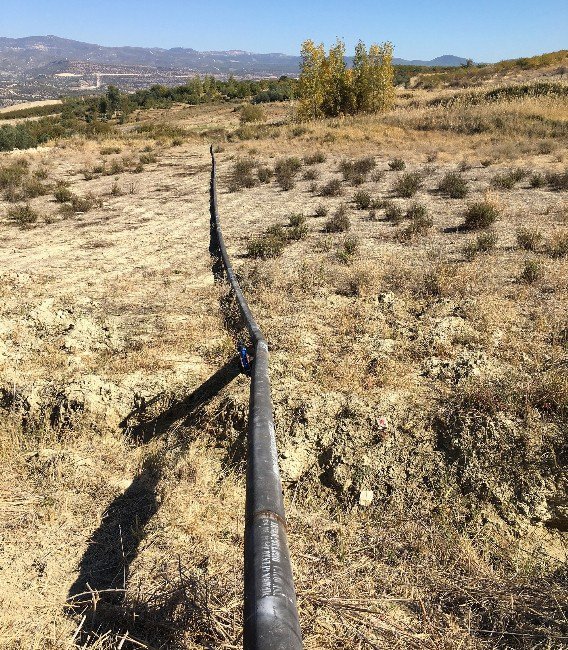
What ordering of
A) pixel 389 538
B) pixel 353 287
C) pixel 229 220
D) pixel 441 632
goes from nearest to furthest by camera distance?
1. pixel 441 632
2. pixel 389 538
3. pixel 353 287
4. pixel 229 220

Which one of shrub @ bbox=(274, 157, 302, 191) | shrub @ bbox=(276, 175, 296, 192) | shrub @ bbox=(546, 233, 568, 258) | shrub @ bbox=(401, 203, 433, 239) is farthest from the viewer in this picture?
shrub @ bbox=(274, 157, 302, 191)

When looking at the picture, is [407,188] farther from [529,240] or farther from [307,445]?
[307,445]

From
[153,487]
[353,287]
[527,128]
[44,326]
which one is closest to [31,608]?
[153,487]

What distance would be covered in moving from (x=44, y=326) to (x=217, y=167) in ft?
55.7

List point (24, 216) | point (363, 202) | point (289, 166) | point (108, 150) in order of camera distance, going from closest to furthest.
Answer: point (24, 216) < point (363, 202) < point (289, 166) < point (108, 150)

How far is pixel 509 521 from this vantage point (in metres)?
3.82

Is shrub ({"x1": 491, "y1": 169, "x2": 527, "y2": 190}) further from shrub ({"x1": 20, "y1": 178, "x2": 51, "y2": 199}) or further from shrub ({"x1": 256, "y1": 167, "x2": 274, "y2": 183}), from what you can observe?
shrub ({"x1": 20, "y1": 178, "x2": 51, "y2": 199})

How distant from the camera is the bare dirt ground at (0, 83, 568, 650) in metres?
2.96

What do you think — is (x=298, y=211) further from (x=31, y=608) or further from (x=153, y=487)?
(x=31, y=608)

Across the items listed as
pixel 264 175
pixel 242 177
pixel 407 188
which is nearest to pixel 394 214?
pixel 407 188

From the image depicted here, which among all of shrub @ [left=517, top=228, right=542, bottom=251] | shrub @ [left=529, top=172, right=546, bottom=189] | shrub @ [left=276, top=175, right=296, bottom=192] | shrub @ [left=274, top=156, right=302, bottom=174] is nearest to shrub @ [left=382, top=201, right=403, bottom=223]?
shrub @ [left=517, top=228, right=542, bottom=251]

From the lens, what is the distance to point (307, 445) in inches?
179

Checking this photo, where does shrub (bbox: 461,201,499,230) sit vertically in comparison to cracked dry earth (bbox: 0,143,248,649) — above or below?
above

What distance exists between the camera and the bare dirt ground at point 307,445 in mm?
2961
